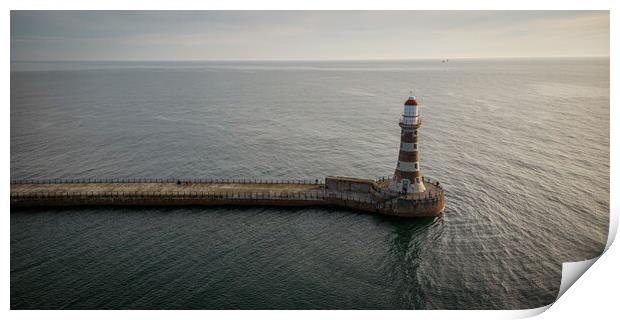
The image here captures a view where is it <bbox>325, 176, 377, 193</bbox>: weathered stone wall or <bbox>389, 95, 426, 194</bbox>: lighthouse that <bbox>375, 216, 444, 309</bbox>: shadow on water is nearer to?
<bbox>389, 95, 426, 194</bbox>: lighthouse

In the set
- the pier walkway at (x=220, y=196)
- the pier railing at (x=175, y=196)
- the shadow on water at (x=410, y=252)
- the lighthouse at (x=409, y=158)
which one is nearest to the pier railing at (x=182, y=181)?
the pier walkway at (x=220, y=196)

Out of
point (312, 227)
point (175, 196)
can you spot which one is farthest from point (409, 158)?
point (175, 196)

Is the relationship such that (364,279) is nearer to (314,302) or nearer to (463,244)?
(314,302)

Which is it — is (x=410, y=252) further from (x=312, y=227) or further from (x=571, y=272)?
(x=571, y=272)

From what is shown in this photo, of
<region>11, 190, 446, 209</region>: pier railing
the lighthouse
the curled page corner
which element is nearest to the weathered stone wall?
<region>11, 190, 446, 209</region>: pier railing

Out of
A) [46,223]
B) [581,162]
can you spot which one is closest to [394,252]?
[46,223]
